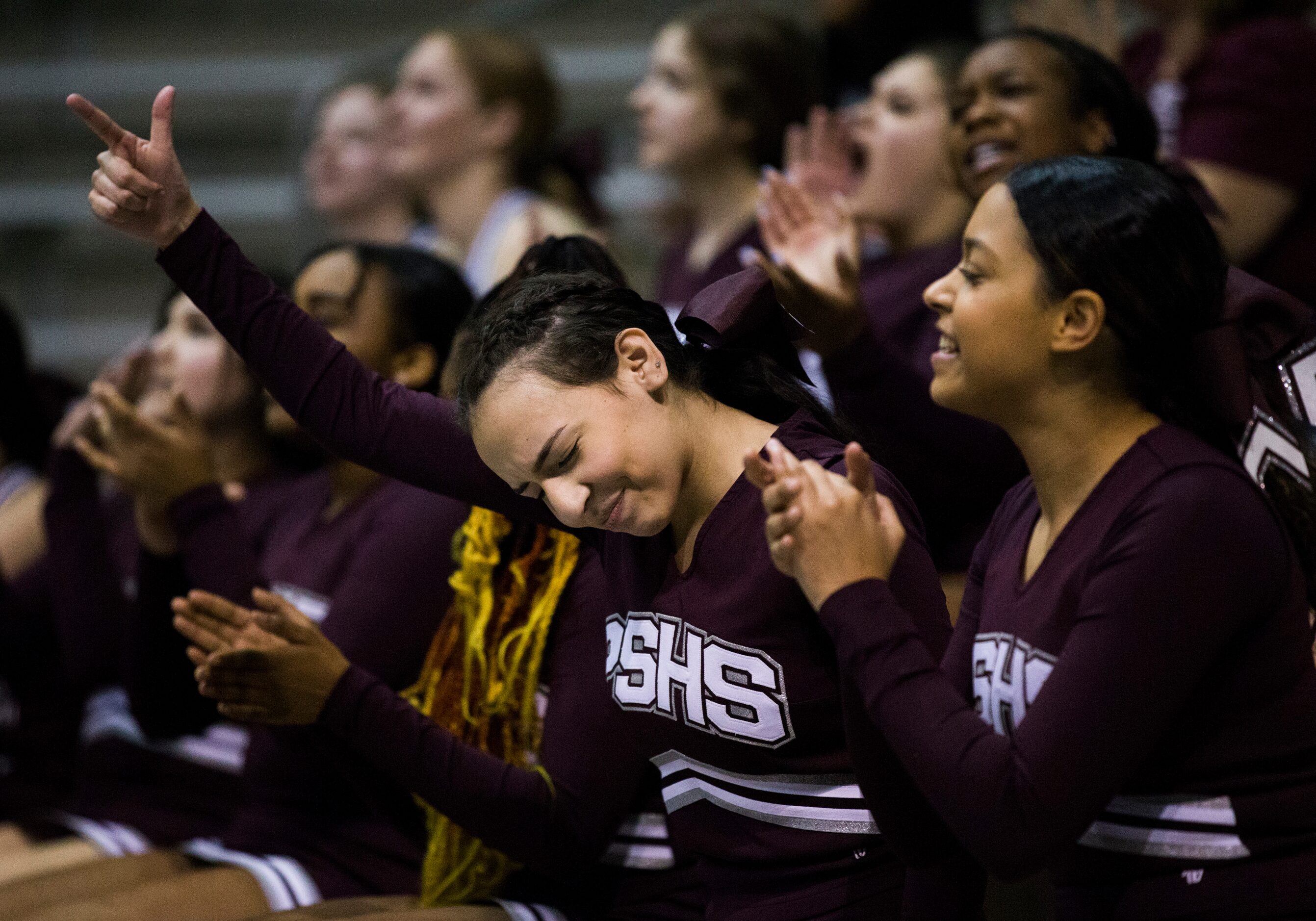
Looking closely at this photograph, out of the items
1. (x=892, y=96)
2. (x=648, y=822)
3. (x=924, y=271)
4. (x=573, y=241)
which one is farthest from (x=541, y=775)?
(x=892, y=96)

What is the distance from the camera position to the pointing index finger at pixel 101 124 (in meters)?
1.42

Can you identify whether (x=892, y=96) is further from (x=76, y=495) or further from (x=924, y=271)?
(x=76, y=495)

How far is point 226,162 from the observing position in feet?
17.8

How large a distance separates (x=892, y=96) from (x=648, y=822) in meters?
1.50

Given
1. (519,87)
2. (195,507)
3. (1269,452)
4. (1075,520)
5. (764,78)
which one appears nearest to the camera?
(1075,520)

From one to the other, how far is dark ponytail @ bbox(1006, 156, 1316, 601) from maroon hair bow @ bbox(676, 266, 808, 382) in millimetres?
271

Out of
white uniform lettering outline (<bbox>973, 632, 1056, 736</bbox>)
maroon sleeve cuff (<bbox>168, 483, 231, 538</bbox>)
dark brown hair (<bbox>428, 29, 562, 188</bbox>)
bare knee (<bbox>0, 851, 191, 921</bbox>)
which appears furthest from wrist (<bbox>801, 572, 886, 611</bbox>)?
dark brown hair (<bbox>428, 29, 562, 188</bbox>)

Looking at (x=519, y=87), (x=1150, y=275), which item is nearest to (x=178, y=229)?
(x=1150, y=275)

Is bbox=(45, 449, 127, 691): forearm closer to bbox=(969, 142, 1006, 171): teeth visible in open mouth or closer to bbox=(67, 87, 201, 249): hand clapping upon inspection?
bbox=(67, 87, 201, 249): hand clapping

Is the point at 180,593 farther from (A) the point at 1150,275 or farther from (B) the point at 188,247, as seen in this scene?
(A) the point at 1150,275

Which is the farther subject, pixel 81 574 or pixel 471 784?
pixel 81 574

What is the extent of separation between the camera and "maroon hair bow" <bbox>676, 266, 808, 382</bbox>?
4.55 ft

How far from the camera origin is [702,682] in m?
1.33

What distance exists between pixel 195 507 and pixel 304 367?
0.51 meters
